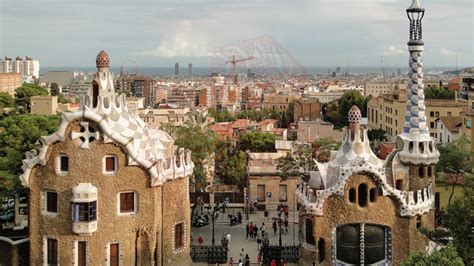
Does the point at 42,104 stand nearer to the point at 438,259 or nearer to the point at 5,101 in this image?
the point at 5,101

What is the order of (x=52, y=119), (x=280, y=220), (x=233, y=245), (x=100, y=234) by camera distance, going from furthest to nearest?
1. (x=52, y=119)
2. (x=280, y=220)
3. (x=233, y=245)
4. (x=100, y=234)

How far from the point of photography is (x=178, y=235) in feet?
101

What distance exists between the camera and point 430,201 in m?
→ 29.8

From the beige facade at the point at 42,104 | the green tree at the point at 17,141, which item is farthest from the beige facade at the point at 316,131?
the green tree at the point at 17,141

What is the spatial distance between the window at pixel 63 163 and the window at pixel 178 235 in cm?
566

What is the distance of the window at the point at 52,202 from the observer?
28.6 metres

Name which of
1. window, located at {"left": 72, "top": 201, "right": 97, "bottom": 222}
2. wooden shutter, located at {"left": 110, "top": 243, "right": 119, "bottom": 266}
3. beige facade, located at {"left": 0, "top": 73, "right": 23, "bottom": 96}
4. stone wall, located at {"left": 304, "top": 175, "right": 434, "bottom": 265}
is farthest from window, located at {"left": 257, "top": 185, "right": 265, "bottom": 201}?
beige facade, located at {"left": 0, "top": 73, "right": 23, "bottom": 96}

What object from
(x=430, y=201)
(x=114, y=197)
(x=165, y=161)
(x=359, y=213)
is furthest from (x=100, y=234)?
(x=430, y=201)

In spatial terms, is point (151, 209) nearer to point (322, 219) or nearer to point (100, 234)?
point (100, 234)

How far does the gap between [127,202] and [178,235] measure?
3263mm

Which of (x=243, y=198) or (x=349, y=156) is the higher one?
(x=349, y=156)

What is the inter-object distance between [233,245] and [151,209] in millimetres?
7446

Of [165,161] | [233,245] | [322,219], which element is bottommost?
[233,245]

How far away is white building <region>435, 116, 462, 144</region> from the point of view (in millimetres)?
61547
